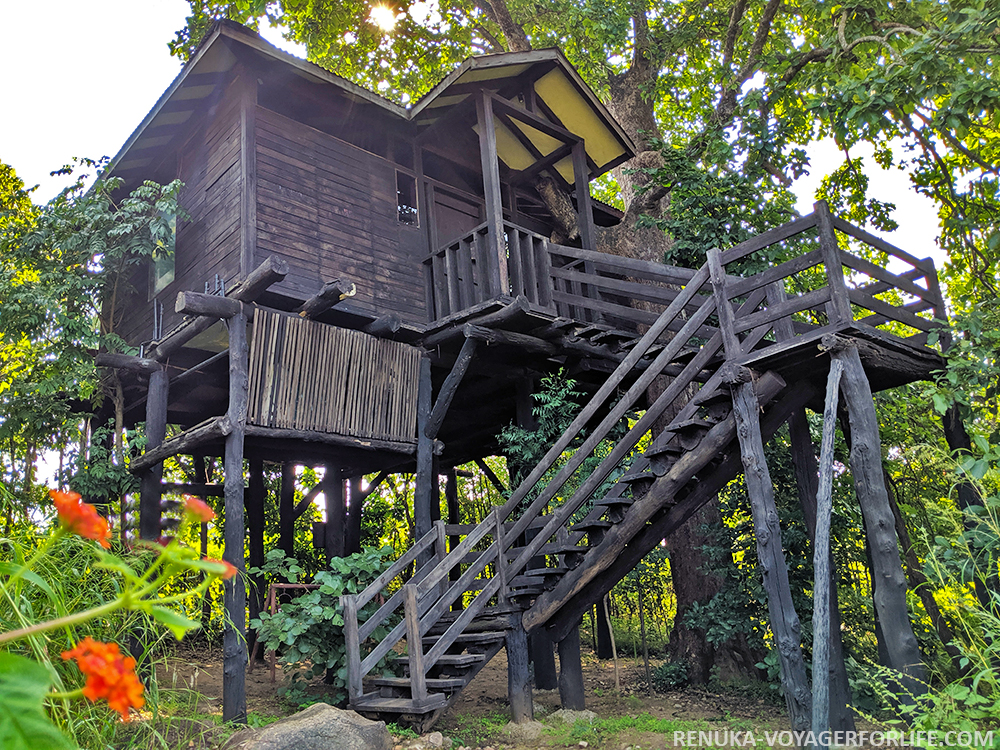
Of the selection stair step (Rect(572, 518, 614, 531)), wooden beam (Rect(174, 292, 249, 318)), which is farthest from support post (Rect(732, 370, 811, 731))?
wooden beam (Rect(174, 292, 249, 318))

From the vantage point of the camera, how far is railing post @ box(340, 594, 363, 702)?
658 cm

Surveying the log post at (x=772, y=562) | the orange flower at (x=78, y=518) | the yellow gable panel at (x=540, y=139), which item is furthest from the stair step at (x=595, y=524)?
the orange flower at (x=78, y=518)

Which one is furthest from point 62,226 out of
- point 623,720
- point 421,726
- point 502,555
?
point 623,720

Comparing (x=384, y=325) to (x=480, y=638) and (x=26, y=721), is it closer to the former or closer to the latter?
(x=480, y=638)

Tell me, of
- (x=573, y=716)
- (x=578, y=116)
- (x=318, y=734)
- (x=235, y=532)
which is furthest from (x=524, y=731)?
(x=578, y=116)

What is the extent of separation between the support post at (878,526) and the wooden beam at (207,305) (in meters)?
5.79

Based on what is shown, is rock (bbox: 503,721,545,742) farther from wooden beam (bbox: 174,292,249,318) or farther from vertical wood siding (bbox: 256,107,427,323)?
wooden beam (bbox: 174,292,249,318)

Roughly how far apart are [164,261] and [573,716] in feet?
25.1

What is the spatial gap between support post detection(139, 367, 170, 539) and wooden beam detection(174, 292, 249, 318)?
2007mm

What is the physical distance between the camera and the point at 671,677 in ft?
30.3

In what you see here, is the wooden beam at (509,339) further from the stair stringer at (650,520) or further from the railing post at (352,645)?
the railing post at (352,645)

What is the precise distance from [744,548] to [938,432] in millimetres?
4955

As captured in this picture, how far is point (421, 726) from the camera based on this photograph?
255 inches

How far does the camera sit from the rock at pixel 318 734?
199 inches
